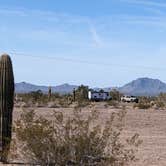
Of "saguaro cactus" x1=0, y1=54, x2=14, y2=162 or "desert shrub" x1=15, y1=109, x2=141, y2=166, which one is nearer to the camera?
"desert shrub" x1=15, y1=109, x2=141, y2=166

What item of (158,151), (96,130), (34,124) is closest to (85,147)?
(96,130)

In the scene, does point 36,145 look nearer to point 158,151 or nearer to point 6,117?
point 6,117

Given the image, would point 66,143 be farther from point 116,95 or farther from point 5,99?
point 116,95

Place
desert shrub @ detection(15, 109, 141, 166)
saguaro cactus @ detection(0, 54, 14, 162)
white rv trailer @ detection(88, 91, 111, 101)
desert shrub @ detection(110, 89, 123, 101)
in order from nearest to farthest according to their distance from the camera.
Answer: desert shrub @ detection(15, 109, 141, 166)
saguaro cactus @ detection(0, 54, 14, 162)
white rv trailer @ detection(88, 91, 111, 101)
desert shrub @ detection(110, 89, 123, 101)

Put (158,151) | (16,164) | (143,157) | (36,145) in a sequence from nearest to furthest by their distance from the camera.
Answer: (36,145)
(16,164)
(143,157)
(158,151)

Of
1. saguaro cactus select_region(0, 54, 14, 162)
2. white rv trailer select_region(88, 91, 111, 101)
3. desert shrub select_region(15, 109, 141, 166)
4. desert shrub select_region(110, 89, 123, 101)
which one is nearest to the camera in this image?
desert shrub select_region(15, 109, 141, 166)

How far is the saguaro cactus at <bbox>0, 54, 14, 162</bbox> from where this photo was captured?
18016 millimetres

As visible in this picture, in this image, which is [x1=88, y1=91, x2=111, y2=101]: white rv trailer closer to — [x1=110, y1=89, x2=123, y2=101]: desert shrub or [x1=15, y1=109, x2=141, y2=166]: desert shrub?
[x1=110, y1=89, x2=123, y2=101]: desert shrub

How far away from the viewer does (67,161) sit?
49.9 ft

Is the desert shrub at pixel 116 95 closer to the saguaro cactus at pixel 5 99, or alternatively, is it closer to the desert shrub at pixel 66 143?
the saguaro cactus at pixel 5 99

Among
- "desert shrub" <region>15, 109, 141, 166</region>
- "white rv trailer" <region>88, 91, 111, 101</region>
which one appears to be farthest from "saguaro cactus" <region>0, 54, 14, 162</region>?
"white rv trailer" <region>88, 91, 111, 101</region>

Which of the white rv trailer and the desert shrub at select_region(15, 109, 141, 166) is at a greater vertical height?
the white rv trailer

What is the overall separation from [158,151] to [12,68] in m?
7.65

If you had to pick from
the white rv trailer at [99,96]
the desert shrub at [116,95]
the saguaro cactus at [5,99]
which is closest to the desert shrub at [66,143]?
the saguaro cactus at [5,99]
